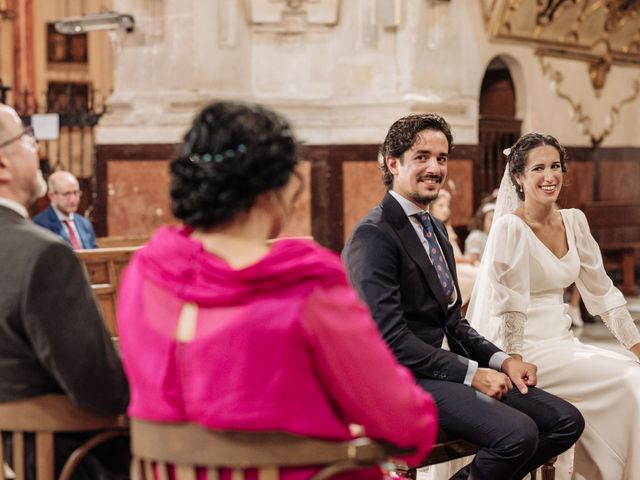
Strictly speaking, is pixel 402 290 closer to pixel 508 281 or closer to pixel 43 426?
pixel 508 281

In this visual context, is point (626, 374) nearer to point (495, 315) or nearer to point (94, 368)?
point (495, 315)

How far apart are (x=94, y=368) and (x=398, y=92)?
7.39 m

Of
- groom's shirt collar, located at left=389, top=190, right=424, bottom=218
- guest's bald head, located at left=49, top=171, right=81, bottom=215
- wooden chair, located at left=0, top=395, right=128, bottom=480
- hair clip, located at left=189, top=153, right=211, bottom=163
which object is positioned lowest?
wooden chair, located at left=0, top=395, right=128, bottom=480

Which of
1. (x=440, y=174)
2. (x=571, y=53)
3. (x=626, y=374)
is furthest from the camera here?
(x=571, y=53)

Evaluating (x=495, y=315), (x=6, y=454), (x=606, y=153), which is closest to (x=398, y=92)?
(x=606, y=153)

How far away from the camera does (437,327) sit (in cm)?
371

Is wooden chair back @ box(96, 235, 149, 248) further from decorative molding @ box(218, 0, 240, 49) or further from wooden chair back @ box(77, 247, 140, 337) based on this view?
decorative molding @ box(218, 0, 240, 49)

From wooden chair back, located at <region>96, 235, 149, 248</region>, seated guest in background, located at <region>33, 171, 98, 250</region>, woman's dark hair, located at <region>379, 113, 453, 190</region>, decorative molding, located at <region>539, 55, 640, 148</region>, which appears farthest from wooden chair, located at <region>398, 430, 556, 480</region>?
decorative molding, located at <region>539, 55, 640, 148</region>

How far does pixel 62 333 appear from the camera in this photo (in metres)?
2.41

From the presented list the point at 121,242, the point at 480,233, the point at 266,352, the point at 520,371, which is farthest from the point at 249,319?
the point at 480,233

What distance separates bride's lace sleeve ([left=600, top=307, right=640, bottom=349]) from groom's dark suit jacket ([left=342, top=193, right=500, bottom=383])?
962 mm

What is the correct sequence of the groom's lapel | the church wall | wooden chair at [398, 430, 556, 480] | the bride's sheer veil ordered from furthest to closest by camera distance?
the church wall
the bride's sheer veil
the groom's lapel
wooden chair at [398, 430, 556, 480]

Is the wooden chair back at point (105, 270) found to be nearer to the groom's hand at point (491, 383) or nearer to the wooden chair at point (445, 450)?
the wooden chair at point (445, 450)

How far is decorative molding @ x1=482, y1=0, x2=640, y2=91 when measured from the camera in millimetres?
10625
